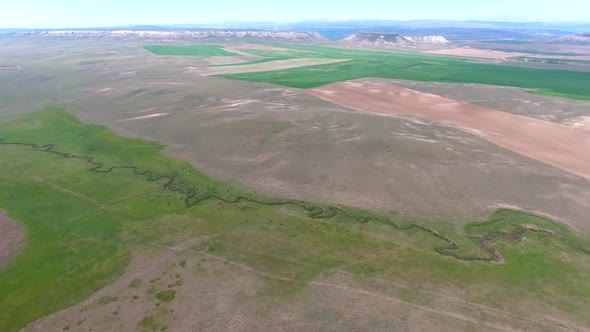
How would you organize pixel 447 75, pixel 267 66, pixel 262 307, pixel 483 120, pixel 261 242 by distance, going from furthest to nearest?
pixel 267 66, pixel 447 75, pixel 483 120, pixel 261 242, pixel 262 307

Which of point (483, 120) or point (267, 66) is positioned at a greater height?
point (267, 66)

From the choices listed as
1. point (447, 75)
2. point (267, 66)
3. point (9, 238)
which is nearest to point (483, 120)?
point (447, 75)

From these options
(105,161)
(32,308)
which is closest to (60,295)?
(32,308)

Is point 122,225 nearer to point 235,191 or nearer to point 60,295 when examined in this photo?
point 60,295

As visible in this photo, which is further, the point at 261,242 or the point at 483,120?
the point at 483,120

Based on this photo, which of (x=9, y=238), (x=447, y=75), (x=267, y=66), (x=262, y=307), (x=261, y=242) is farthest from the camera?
(x=267, y=66)

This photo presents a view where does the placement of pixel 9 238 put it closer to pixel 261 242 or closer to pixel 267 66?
pixel 261 242
